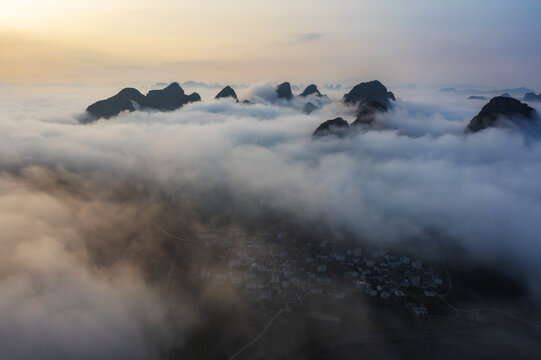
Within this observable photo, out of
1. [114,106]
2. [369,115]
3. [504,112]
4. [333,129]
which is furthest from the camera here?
[114,106]

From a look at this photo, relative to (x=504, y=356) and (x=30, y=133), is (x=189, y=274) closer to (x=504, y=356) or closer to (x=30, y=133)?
(x=504, y=356)

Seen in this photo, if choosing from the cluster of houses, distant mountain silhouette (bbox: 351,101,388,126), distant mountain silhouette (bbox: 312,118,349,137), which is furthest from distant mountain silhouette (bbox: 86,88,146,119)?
the cluster of houses

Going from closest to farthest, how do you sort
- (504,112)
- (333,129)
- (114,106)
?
1. (504,112)
2. (333,129)
3. (114,106)

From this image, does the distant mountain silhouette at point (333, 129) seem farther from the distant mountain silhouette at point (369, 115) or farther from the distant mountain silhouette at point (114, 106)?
the distant mountain silhouette at point (114, 106)

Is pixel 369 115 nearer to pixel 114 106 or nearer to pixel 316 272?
pixel 316 272

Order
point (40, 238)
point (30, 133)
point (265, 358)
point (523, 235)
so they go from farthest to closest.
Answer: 1. point (30, 133)
2. point (523, 235)
3. point (40, 238)
4. point (265, 358)

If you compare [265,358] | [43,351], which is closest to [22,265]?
[43,351]

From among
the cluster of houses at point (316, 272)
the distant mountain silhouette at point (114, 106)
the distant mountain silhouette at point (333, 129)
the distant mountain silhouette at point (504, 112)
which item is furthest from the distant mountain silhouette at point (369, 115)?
the distant mountain silhouette at point (114, 106)

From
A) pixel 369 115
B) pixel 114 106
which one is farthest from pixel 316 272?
pixel 114 106

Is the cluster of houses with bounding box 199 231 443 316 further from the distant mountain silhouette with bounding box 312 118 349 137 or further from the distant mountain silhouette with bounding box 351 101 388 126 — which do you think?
the distant mountain silhouette with bounding box 351 101 388 126
